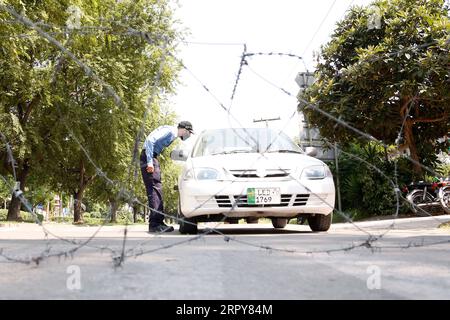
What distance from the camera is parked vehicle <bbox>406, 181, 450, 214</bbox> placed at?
1395cm

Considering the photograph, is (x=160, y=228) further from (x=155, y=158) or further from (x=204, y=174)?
(x=204, y=174)

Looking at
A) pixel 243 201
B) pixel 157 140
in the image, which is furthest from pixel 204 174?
pixel 157 140

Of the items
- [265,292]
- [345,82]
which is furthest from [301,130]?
[265,292]

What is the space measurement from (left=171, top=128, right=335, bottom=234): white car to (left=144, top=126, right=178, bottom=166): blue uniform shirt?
551mm

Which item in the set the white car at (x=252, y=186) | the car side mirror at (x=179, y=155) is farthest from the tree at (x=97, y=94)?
the white car at (x=252, y=186)

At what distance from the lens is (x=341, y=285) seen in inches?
114

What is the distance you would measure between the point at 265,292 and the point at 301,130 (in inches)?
555

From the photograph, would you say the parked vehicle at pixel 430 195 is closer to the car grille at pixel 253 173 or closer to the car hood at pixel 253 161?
the car hood at pixel 253 161

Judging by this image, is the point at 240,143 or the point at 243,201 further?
the point at 240,143

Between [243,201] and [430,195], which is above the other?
[430,195]

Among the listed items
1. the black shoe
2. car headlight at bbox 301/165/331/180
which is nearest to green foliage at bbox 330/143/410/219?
car headlight at bbox 301/165/331/180

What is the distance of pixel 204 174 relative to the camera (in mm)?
7590

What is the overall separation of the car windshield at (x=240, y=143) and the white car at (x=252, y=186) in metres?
0.19

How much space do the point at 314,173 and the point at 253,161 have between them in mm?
834
